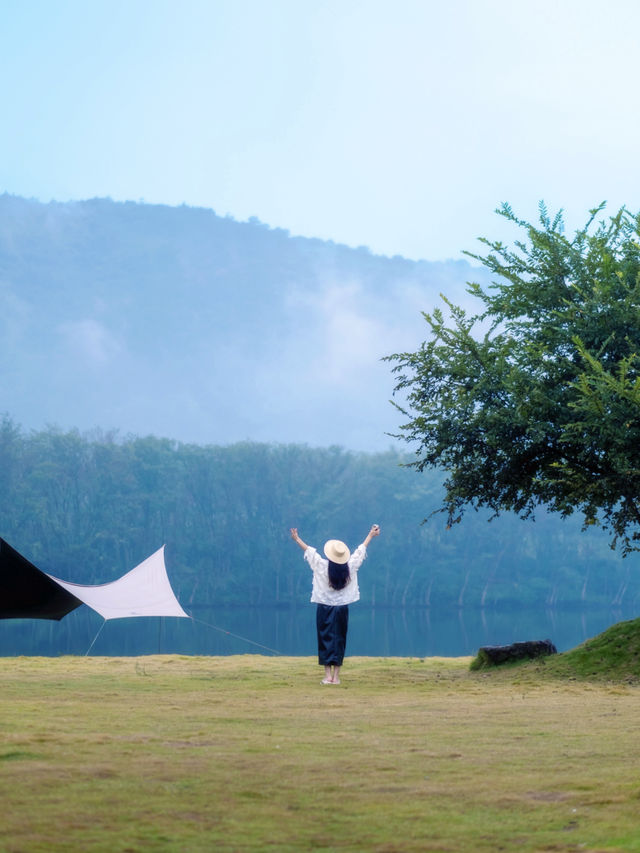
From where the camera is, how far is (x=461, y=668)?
14984 millimetres

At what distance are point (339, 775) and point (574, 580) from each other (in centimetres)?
7688

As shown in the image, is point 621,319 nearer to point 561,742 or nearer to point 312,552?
point 312,552

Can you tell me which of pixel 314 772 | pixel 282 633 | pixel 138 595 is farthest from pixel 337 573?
pixel 282 633

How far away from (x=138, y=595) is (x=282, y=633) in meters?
24.3

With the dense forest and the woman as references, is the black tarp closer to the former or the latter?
the woman

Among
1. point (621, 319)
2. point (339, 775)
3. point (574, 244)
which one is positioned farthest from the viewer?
point (574, 244)

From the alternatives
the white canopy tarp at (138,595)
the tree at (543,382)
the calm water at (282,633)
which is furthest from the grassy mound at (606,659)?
the calm water at (282,633)

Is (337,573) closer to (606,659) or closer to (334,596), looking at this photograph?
(334,596)

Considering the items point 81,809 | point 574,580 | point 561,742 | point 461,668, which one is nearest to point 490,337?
point 461,668

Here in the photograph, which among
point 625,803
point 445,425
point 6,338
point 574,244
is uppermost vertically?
point 6,338

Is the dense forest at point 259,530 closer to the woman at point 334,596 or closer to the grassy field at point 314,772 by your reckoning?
the woman at point 334,596

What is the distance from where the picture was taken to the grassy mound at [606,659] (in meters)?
12.7

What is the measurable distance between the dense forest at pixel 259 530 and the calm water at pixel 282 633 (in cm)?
551

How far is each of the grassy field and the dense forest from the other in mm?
63342
